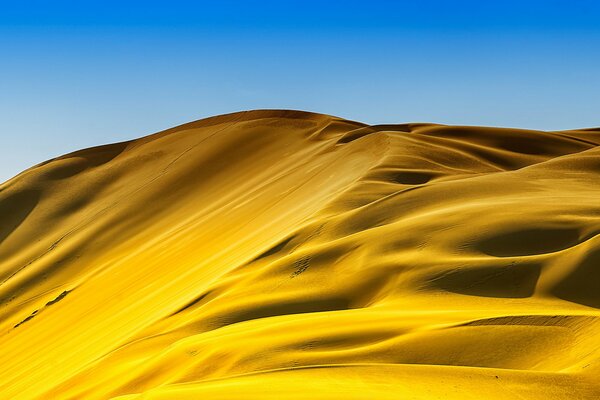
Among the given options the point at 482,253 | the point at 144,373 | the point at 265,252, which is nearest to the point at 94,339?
the point at 265,252

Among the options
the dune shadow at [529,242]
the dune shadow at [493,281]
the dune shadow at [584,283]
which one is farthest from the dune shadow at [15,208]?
the dune shadow at [584,283]

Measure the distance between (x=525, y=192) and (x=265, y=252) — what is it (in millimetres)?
5706

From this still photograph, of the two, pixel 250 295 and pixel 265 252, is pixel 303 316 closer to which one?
pixel 250 295

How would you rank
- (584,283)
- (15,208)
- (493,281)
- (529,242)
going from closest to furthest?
(584,283) → (493,281) → (529,242) → (15,208)

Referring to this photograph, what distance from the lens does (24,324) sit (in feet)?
85.7

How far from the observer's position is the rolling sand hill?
31.8 ft

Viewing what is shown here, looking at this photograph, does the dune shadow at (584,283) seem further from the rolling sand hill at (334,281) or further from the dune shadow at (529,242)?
the dune shadow at (529,242)

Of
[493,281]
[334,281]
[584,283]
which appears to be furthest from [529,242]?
[334,281]

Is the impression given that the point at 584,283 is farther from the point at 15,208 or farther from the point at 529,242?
the point at 15,208

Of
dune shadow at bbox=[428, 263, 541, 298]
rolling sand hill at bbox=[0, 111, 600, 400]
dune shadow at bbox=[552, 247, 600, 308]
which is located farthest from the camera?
dune shadow at bbox=[428, 263, 541, 298]

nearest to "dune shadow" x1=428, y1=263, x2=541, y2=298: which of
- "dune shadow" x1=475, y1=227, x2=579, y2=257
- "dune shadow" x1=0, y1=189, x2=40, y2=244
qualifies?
"dune shadow" x1=475, y1=227, x2=579, y2=257

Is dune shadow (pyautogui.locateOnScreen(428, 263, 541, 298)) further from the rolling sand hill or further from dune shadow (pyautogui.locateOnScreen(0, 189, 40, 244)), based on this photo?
dune shadow (pyautogui.locateOnScreen(0, 189, 40, 244))

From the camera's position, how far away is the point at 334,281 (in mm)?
14352

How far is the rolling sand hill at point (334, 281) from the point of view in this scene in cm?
969
